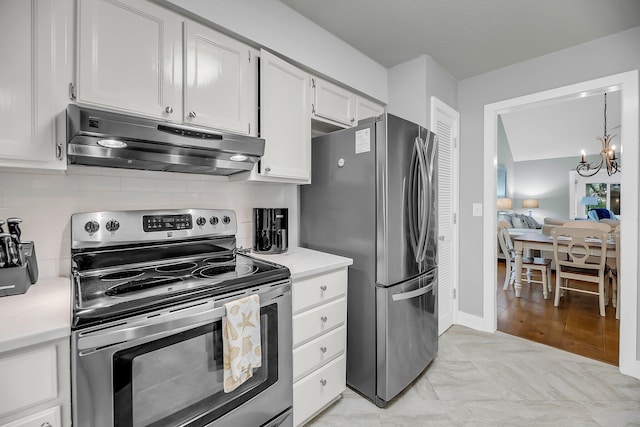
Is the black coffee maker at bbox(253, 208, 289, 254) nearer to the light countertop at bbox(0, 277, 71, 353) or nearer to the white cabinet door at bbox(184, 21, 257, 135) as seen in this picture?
the white cabinet door at bbox(184, 21, 257, 135)

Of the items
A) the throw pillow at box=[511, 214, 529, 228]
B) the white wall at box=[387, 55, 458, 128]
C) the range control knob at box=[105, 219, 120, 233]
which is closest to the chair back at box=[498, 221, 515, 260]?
the white wall at box=[387, 55, 458, 128]

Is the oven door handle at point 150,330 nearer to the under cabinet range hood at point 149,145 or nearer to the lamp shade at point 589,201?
the under cabinet range hood at point 149,145

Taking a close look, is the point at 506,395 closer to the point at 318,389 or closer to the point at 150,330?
the point at 318,389

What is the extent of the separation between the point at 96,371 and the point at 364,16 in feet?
7.61

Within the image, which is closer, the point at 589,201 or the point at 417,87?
the point at 417,87

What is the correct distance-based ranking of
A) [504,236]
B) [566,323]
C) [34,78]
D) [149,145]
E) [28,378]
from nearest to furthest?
[28,378], [34,78], [149,145], [566,323], [504,236]

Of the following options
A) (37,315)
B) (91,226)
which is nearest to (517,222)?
(91,226)

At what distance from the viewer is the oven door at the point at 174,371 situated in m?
0.89

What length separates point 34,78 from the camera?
3.55 feet

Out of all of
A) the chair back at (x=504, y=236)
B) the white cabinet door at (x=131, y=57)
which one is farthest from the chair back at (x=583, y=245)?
the white cabinet door at (x=131, y=57)

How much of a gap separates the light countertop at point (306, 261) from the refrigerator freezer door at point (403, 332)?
0.32 meters

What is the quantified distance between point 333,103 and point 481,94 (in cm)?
161

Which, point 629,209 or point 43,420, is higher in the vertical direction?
point 629,209

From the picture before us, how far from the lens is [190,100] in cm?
145
